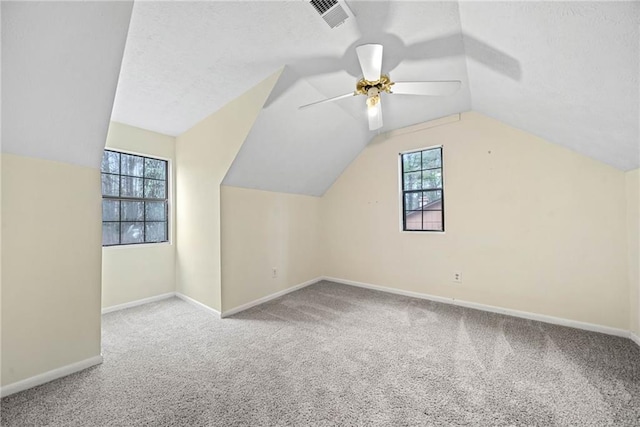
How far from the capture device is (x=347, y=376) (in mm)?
1771

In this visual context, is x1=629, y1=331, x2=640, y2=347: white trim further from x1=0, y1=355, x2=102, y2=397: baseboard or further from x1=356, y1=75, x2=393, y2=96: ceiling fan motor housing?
x1=0, y1=355, x2=102, y2=397: baseboard

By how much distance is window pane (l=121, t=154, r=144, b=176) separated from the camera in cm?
326

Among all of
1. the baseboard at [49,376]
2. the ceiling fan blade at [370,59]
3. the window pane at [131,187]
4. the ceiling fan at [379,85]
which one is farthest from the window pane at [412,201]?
the window pane at [131,187]

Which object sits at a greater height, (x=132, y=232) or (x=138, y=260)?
(x=132, y=232)

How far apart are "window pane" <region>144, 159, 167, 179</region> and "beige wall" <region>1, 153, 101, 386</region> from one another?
1.70 metres

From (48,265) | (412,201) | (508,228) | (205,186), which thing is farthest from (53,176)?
(508,228)

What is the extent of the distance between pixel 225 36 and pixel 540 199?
3413 millimetres

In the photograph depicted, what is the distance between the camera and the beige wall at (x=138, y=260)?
3.05m

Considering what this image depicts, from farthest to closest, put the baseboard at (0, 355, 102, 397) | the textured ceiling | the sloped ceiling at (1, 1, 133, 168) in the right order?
1. the baseboard at (0, 355, 102, 397)
2. the sloped ceiling at (1, 1, 133, 168)
3. the textured ceiling

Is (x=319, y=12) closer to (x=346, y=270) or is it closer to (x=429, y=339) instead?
(x=429, y=339)

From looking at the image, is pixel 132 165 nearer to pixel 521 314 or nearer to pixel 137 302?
pixel 137 302

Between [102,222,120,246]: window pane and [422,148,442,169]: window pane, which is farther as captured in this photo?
[422,148,442,169]: window pane

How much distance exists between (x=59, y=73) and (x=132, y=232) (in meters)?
2.44

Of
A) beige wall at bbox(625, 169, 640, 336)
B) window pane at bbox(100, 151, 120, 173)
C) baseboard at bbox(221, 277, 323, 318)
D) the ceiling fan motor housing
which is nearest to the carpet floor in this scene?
baseboard at bbox(221, 277, 323, 318)
